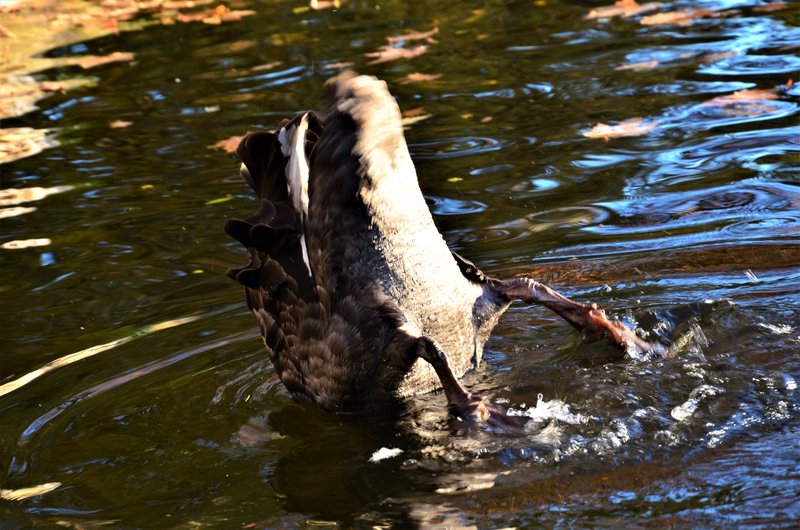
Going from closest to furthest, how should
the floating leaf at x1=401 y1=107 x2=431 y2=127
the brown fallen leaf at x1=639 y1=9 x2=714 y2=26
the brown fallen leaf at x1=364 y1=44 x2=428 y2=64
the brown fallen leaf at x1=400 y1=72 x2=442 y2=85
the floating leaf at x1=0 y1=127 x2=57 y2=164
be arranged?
1. the floating leaf at x1=401 y1=107 x2=431 y2=127
2. the floating leaf at x1=0 y1=127 x2=57 y2=164
3. the brown fallen leaf at x1=400 y1=72 x2=442 y2=85
4. the brown fallen leaf at x1=364 y1=44 x2=428 y2=64
5. the brown fallen leaf at x1=639 y1=9 x2=714 y2=26

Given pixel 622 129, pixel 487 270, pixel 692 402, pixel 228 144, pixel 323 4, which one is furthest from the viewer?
pixel 323 4

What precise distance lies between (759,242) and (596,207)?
45.6 inches

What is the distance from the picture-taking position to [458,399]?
4.15 metres

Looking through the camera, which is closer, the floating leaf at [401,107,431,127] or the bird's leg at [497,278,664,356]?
the bird's leg at [497,278,664,356]

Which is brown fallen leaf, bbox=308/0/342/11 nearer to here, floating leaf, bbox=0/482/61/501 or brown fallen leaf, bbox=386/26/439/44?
brown fallen leaf, bbox=386/26/439/44

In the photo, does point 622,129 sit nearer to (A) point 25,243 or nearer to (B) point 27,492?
(A) point 25,243

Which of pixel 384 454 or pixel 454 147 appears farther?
pixel 454 147

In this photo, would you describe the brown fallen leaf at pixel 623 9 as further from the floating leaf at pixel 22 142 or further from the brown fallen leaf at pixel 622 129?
the floating leaf at pixel 22 142

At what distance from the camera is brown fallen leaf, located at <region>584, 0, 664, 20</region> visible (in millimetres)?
11172

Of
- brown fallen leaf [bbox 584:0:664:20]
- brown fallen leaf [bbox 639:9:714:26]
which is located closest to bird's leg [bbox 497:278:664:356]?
brown fallen leaf [bbox 639:9:714:26]

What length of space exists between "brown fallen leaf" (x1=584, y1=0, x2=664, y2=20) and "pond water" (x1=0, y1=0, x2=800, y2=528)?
17 cm

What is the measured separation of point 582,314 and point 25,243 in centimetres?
383

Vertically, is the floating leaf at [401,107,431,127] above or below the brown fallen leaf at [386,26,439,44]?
below

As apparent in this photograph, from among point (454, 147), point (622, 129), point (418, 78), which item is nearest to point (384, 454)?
point (454, 147)
